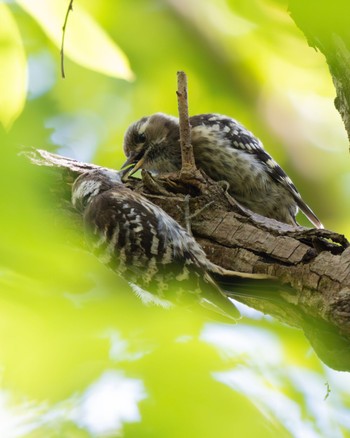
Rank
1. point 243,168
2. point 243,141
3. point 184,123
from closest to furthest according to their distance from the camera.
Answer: point 184,123
point 243,168
point 243,141

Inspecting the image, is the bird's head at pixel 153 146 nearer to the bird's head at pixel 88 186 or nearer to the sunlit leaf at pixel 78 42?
the bird's head at pixel 88 186

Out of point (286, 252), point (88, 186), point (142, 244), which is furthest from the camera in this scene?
point (88, 186)

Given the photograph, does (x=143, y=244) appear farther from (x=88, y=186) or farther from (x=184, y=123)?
(x=184, y=123)

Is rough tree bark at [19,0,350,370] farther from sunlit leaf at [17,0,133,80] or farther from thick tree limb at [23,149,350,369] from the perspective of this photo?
sunlit leaf at [17,0,133,80]

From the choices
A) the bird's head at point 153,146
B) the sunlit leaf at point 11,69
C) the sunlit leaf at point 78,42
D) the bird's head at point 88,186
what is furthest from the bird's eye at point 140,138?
the sunlit leaf at point 11,69

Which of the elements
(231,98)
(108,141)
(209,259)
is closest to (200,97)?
(231,98)

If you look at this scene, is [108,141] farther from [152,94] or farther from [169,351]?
[169,351]

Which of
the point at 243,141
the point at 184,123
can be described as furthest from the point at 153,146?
the point at 184,123
